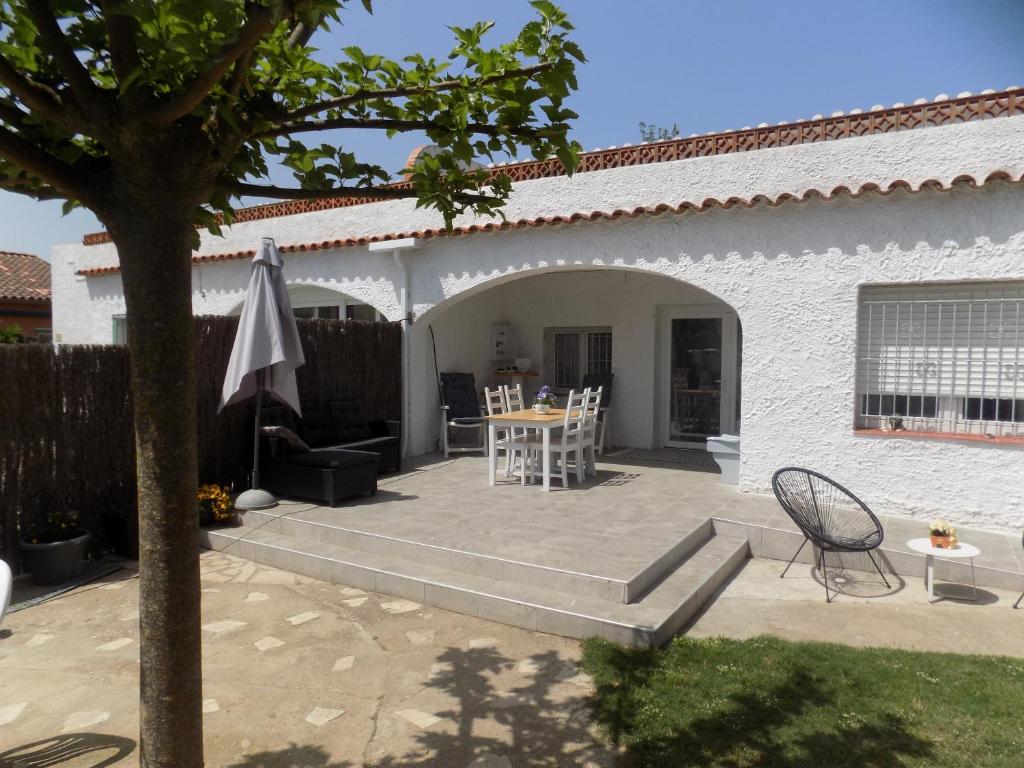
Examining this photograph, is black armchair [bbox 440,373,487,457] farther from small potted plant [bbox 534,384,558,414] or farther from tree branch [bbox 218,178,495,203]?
tree branch [bbox 218,178,495,203]

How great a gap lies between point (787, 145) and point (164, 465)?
7.97m

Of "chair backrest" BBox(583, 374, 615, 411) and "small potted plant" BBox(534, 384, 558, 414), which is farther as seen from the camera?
"chair backrest" BBox(583, 374, 615, 411)

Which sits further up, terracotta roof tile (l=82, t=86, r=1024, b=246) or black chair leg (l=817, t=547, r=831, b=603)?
terracotta roof tile (l=82, t=86, r=1024, b=246)

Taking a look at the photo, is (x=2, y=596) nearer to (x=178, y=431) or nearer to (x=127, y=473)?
(x=178, y=431)

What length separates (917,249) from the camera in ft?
22.4

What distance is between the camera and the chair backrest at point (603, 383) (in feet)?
37.5

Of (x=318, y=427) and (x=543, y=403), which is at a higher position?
(x=543, y=403)

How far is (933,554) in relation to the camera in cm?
553

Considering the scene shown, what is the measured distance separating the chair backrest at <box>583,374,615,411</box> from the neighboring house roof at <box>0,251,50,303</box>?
2076cm

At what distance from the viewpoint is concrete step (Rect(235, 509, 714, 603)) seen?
17.1 ft

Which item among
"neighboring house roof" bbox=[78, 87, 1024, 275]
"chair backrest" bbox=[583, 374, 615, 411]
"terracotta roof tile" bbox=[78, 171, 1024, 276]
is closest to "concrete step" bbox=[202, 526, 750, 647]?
"terracotta roof tile" bbox=[78, 171, 1024, 276]

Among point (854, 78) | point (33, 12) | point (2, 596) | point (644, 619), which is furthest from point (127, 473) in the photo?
point (854, 78)

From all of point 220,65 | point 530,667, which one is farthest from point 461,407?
point 220,65

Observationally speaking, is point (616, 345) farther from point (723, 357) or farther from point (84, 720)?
point (84, 720)
